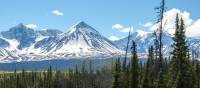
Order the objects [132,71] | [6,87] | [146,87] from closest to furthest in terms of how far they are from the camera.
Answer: [146,87]
[132,71]
[6,87]

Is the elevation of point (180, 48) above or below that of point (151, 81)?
above

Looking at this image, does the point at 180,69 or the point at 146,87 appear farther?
the point at 146,87

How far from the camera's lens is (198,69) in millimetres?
86562

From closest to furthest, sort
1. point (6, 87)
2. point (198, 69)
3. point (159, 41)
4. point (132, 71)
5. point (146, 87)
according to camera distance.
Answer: point (159, 41)
point (146, 87)
point (132, 71)
point (198, 69)
point (6, 87)

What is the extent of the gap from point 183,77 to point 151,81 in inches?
485

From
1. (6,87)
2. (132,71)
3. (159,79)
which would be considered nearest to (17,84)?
(6,87)

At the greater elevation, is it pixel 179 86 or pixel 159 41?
pixel 159 41

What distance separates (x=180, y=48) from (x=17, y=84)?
14361cm

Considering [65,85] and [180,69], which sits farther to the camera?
[65,85]

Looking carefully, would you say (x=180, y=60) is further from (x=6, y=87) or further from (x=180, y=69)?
(x=6, y=87)

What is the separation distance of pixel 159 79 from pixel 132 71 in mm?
15917

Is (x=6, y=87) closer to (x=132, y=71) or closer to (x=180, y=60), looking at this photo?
(x=132, y=71)

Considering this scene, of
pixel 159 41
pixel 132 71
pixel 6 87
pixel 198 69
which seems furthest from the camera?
pixel 6 87

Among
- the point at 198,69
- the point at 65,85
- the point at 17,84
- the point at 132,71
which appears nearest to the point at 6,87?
the point at 17,84
